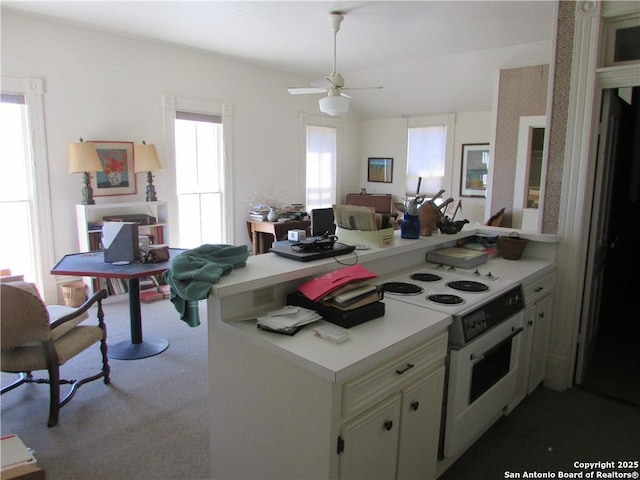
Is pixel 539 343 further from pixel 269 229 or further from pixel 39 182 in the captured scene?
pixel 39 182

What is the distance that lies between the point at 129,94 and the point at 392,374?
15.6 ft

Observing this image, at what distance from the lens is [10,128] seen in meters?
4.27

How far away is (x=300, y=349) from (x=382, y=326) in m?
0.41

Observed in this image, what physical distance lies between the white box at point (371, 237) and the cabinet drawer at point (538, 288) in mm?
931

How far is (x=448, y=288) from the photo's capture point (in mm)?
2354

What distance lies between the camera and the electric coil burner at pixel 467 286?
231 centimetres

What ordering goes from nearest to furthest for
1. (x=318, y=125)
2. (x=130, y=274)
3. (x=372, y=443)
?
(x=372, y=443), (x=130, y=274), (x=318, y=125)

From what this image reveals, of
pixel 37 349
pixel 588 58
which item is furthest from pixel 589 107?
pixel 37 349

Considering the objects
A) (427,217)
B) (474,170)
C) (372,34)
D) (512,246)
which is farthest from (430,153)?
(427,217)

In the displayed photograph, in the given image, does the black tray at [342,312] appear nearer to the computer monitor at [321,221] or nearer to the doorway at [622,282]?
the computer monitor at [321,221]

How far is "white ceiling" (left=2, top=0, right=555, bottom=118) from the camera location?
160 inches

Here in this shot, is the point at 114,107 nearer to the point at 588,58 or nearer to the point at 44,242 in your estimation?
the point at 44,242

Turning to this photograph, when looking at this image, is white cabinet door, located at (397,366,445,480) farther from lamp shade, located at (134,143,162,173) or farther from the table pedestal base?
lamp shade, located at (134,143,162,173)

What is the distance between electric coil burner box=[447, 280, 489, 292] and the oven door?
214 millimetres
